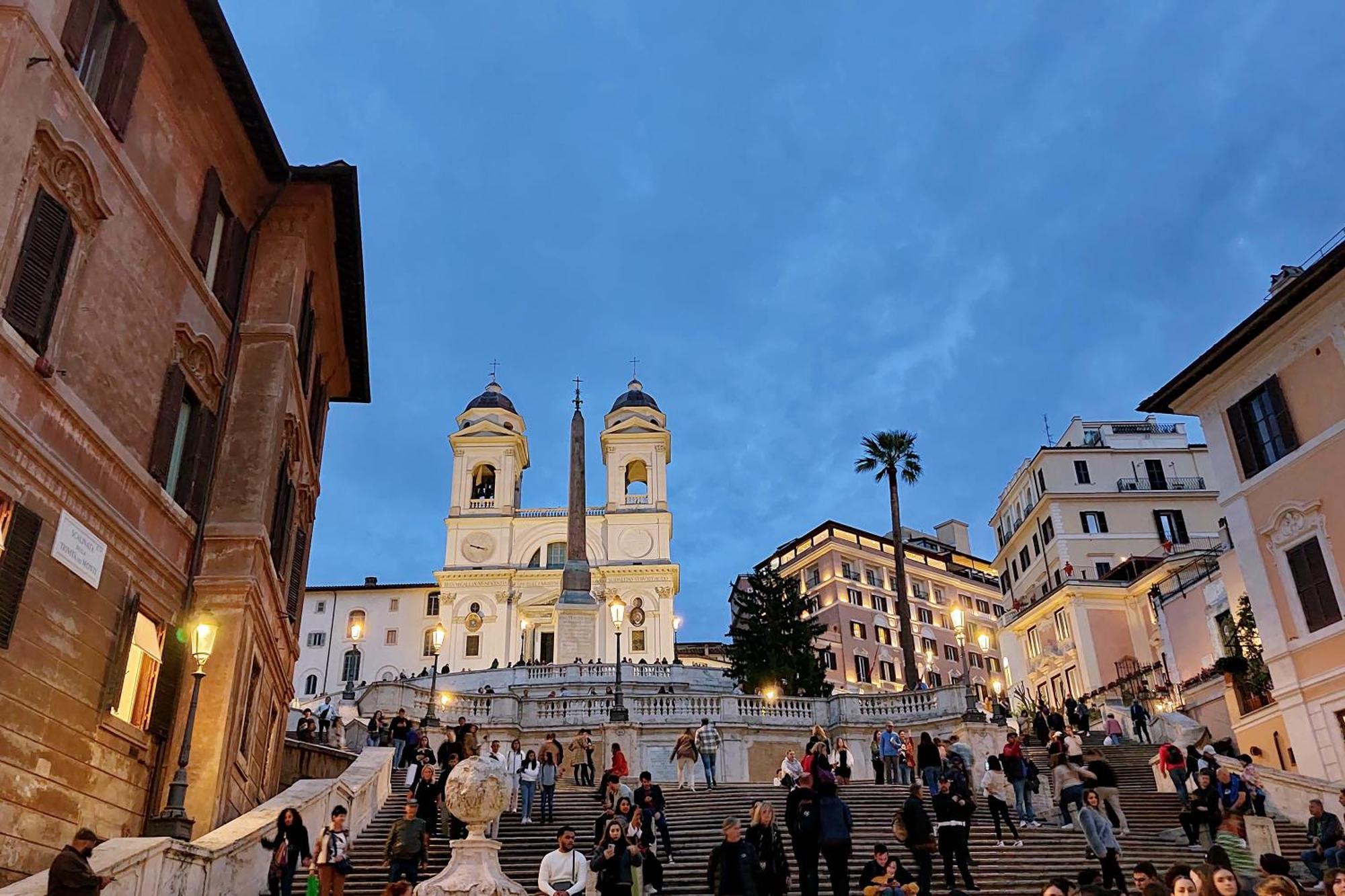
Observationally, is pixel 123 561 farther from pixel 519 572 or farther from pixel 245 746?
pixel 519 572

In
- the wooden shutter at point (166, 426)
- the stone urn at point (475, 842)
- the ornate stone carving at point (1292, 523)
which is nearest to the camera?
the stone urn at point (475, 842)

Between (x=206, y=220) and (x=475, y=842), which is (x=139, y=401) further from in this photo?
(x=475, y=842)

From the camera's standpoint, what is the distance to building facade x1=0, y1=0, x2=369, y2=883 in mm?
11898

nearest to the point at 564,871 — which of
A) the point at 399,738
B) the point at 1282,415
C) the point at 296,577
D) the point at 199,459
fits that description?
the point at 199,459

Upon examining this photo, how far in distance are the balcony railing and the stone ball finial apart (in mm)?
53118

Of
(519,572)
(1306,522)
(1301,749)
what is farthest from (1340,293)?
(519,572)

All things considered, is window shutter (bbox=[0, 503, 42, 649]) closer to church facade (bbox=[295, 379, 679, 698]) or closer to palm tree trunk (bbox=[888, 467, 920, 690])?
palm tree trunk (bbox=[888, 467, 920, 690])

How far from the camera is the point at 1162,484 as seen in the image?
58156 millimetres

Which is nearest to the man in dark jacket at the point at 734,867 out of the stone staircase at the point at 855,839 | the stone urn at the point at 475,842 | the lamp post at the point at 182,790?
the stone urn at the point at 475,842

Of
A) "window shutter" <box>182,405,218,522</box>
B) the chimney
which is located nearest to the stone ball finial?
"window shutter" <box>182,405,218,522</box>

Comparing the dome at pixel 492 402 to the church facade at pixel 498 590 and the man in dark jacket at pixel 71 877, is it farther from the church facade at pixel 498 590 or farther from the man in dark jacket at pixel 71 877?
the man in dark jacket at pixel 71 877

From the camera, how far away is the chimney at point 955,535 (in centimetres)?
10694

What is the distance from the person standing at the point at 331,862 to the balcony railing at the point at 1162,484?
5243cm

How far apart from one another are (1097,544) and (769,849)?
47.1 m
